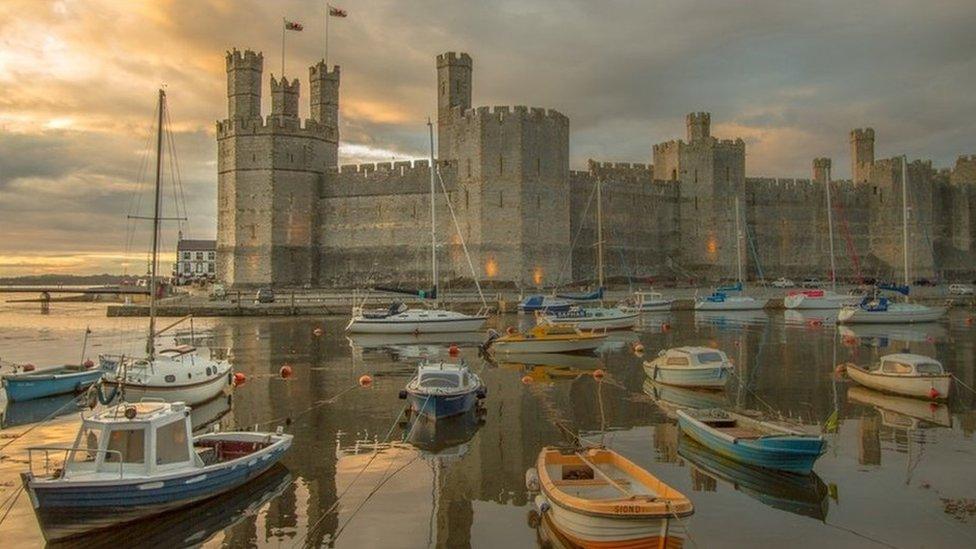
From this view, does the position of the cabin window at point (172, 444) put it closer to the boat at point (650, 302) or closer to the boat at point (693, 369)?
the boat at point (693, 369)

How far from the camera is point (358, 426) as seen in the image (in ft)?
46.0

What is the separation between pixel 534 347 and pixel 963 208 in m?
51.2

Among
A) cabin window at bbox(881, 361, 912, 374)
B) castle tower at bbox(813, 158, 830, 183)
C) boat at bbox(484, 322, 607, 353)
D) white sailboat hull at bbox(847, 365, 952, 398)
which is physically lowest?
white sailboat hull at bbox(847, 365, 952, 398)

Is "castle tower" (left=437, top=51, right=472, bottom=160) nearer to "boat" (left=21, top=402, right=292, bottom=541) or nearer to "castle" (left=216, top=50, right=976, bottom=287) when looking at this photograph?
"castle" (left=216, top=50, right=976, bottom=287)

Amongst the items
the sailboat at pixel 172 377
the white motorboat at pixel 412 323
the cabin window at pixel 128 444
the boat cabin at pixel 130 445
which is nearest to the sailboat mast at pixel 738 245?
the white motorboat at pixel 412 323

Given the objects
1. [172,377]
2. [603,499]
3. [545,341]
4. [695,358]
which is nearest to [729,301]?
[545,341]

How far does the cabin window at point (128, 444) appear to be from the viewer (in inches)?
366

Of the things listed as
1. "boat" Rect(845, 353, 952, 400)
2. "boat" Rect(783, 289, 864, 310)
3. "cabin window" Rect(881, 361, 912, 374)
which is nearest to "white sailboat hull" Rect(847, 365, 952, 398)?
"boat" Rect(845, 353, 952, 400)

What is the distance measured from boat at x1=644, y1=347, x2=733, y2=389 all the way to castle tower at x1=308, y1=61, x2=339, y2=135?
36.3m

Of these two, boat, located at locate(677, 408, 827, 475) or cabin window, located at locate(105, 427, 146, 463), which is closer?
cabin window, located at locate(105, 427, 146, 463)

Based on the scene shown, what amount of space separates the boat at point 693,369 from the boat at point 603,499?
848 cm

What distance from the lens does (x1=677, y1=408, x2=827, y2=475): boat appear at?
10.4 m

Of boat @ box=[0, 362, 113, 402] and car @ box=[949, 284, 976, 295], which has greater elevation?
car @ box=[949, 284, 976, 295]

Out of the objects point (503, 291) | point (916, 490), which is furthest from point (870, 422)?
point (503, 291)
